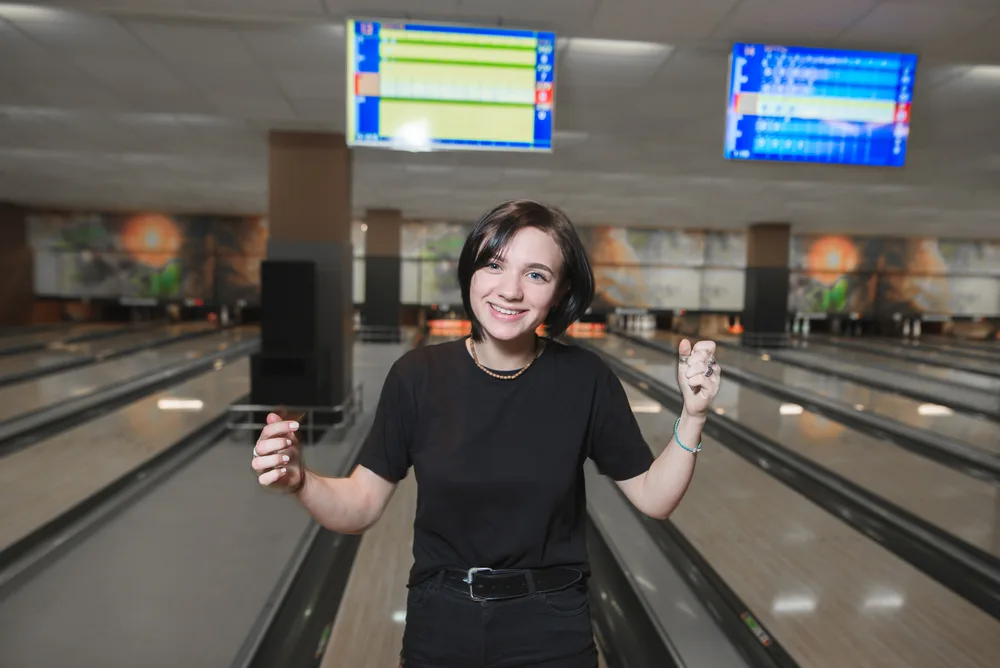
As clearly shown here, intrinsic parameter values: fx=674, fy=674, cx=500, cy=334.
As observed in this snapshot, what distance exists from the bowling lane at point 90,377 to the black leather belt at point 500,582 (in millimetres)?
6772

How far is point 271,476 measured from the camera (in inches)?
44.7

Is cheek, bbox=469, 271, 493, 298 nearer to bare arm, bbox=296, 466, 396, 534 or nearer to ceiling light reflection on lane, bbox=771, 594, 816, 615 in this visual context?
bare arm, bbox=296, 466, 396, 534

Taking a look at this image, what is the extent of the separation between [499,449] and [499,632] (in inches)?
12.8

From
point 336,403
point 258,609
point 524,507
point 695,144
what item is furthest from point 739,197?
point 524,507

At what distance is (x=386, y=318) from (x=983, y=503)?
37.3 feet

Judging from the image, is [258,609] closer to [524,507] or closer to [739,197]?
[524,507]

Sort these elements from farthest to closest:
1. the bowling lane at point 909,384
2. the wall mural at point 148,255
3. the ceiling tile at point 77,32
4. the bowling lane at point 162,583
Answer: the wall mural at point 148,255 < the bowling lane at point 909,384 < the ceiling tile at point 77,32 < the bowling lane at point 162,583

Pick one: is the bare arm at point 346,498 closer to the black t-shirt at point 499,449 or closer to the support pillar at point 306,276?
the black t-shirt at point 499,449

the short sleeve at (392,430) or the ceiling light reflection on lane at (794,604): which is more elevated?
the short sleeve at (392,430)

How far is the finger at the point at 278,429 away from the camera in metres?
1.15

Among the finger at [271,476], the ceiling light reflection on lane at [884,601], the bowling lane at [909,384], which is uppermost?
the finger at [271,476]

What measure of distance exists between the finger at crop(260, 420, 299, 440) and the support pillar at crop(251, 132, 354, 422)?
475 centimetres

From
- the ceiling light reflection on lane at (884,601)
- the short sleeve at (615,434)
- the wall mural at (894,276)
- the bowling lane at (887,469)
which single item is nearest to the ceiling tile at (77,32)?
the short sleeve at (615,434)

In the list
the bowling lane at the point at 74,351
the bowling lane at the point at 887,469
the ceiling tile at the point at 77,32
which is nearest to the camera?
the ceiling tile at the point at 77,32
